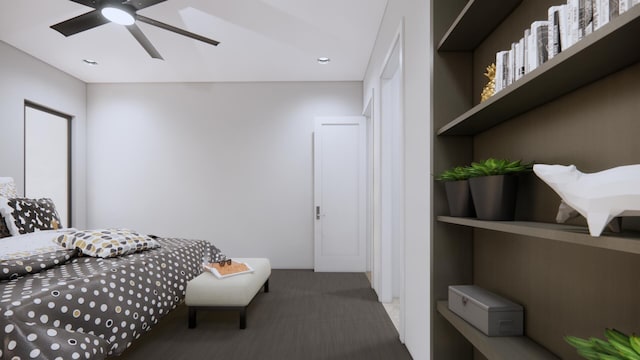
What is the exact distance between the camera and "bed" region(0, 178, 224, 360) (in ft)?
5.32

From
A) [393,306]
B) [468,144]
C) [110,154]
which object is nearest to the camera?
[468,144]

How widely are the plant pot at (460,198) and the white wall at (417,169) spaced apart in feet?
0.78

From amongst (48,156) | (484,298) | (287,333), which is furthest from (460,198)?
(48,156)

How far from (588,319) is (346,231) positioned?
13.2 ft

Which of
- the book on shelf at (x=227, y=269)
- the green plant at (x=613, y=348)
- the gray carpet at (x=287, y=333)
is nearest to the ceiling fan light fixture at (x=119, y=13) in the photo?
the book on shelf at (x=227, y=269)

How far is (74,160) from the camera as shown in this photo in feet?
17.0

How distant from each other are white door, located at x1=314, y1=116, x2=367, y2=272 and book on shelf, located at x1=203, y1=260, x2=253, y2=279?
190cm

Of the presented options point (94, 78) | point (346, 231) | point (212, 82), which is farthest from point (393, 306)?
point (94, 78)

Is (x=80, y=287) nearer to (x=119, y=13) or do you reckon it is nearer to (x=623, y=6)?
(x=119, y=13)

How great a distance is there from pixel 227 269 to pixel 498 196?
2466 mm

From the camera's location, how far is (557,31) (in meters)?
1.00

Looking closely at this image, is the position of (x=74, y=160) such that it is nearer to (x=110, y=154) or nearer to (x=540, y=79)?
(x=110, y=154)

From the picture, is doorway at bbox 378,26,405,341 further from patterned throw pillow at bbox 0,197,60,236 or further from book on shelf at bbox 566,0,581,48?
patterned throw pillow at bbox 0,197,60,236

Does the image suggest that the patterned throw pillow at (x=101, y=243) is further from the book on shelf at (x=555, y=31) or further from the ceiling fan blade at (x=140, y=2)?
the book on shelf at (x=555, y=31)
